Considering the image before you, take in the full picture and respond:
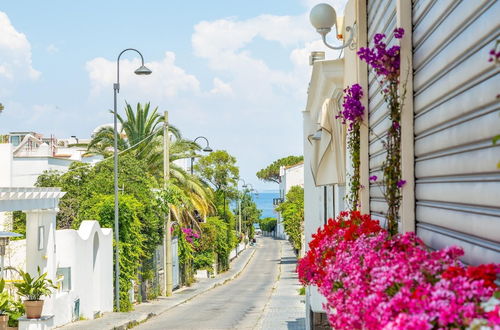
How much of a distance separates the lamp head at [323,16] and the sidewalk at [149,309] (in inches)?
545

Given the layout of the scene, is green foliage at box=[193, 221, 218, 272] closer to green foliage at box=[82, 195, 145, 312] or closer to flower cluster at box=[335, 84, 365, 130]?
green foliage at box=[82, 195, 145, 312]

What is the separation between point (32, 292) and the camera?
655 inches

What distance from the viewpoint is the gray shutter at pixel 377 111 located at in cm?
518

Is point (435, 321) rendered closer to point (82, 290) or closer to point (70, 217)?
point (82, 290)

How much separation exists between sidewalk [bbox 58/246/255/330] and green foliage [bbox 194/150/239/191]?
50.5 feet


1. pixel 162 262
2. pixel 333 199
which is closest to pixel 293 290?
pixel 162 262

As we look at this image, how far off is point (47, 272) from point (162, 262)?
1779cm

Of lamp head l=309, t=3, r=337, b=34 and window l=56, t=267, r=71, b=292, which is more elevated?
lamp head l=309, t=3, r=337, b=34

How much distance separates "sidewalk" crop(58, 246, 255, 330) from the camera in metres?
20.1

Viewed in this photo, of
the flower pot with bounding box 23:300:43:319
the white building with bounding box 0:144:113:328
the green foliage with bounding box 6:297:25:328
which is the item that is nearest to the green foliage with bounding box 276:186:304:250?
the white building with bounding box 0:144:113:328

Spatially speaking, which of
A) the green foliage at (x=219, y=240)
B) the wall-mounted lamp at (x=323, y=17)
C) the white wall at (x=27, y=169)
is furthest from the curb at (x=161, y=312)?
the wall-mounted lamp at (x=323, y=17)

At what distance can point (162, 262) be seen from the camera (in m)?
36.2

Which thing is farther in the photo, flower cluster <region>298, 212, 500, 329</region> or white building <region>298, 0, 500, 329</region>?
white building <region>298, 0, 500, 329</region>

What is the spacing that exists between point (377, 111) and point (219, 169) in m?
61.9
